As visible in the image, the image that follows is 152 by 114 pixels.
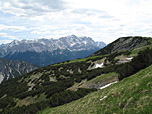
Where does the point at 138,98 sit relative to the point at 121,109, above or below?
above

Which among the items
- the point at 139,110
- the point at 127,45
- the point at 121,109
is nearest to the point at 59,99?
the point at 121,109

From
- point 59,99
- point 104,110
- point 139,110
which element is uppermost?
point 139,110

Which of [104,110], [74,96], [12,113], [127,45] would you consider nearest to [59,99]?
[74,96]

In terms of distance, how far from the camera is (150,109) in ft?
38.7

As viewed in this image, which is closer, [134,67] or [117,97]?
[117,97]

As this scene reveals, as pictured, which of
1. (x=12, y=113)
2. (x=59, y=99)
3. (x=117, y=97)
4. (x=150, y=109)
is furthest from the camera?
(x=12, y=113)

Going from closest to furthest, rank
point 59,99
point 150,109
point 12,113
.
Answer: point 150,109, point 59,99, point 12,113

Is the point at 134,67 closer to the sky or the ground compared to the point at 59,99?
closer to the sky

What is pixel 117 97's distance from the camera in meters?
16.8

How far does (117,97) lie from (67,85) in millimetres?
31440

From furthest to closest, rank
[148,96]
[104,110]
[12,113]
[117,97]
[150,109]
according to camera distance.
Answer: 1. [12,113]
2. [117,97]
3. [104,110]
4. [148,96]
5. [150,109]

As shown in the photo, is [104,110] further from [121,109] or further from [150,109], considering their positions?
[150,109]

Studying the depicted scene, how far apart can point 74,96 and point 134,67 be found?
47.7 ft

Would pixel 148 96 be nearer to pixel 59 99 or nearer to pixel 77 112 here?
pixel 77 112
